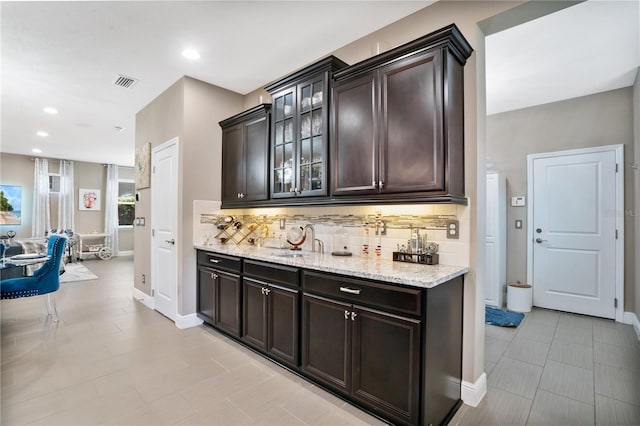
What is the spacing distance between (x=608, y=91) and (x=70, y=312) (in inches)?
295

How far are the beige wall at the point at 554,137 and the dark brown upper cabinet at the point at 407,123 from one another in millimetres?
3029

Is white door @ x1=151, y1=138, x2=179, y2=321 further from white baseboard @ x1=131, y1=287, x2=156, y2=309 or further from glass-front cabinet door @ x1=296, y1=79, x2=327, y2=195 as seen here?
glass-front cabinet door @ x1=296, y1=79, x2=327, y2=195

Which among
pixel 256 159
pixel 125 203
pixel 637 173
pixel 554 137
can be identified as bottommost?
pixel 125 203

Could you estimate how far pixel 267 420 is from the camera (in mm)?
1926

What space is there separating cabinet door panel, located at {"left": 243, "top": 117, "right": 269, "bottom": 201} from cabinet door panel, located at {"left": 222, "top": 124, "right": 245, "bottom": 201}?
0.39 feet

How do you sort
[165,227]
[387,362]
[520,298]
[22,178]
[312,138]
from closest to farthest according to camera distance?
[387,362] < [312,138] < [165,227] < [520,298] < [22,178]

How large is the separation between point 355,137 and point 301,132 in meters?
0.66

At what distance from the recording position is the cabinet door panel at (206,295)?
3.35 meters

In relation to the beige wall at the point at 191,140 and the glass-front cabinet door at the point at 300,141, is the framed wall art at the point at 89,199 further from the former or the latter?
the glass-front cabinet door at the point at 300,141

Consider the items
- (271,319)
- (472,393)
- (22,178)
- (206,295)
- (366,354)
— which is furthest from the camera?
(22,178)

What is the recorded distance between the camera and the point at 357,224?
284cm

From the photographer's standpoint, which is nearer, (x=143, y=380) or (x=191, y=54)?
(x=143, y=380)

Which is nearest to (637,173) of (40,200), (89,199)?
(89,199)

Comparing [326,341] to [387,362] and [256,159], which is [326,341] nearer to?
[387,362]
